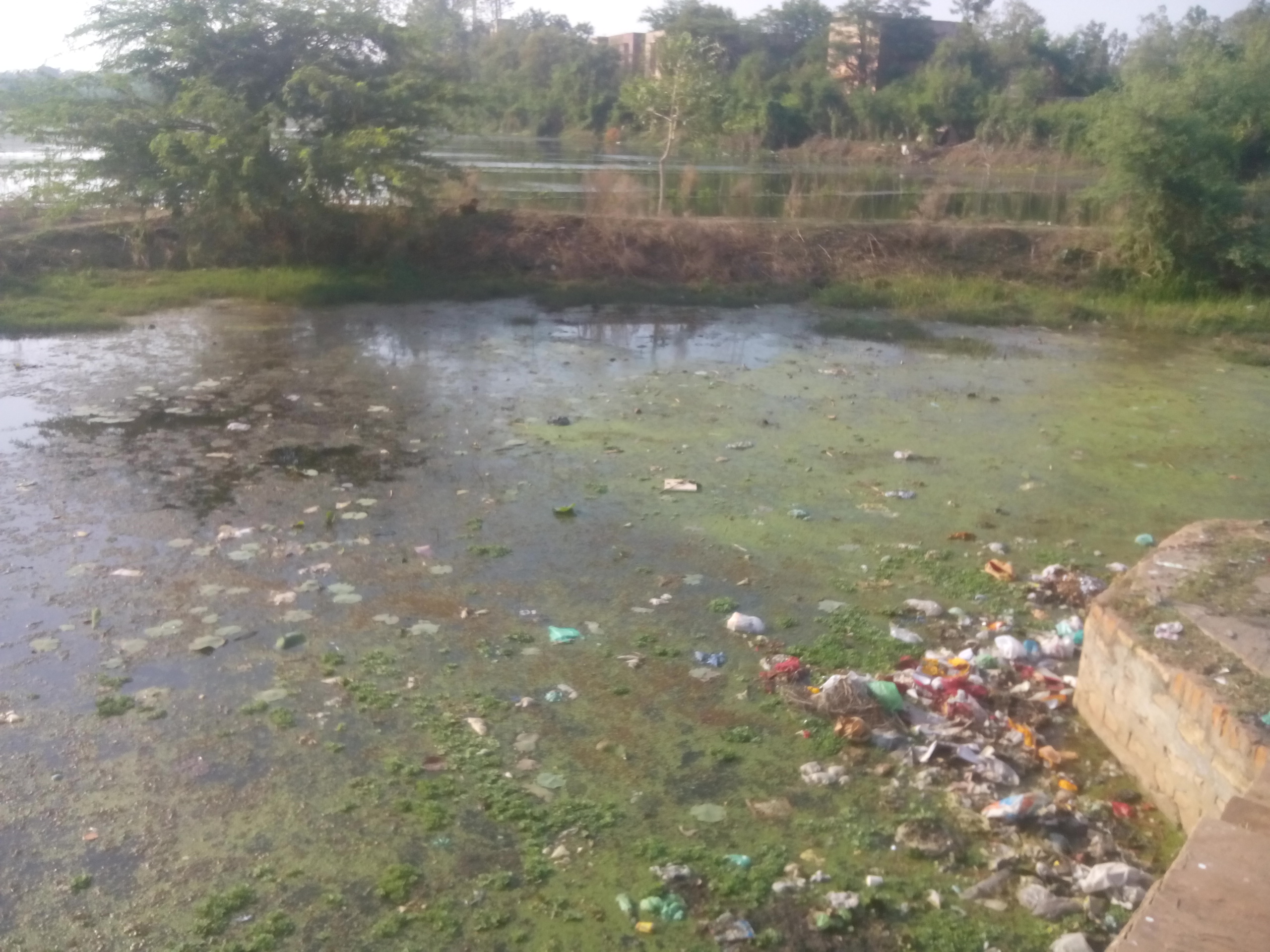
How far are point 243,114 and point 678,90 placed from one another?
9300 millimetres

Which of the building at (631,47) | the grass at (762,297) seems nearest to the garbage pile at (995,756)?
the grass at (762,297)

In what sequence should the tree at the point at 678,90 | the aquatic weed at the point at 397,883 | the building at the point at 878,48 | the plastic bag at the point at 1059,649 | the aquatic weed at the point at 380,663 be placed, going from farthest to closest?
the building at the point at 878,48 < the tree at the point at 678,90 < the plastic bag at the point at 1059,649 < the aquatic weed at the point at 380,663 < the aquatic weed at the point at 397,883

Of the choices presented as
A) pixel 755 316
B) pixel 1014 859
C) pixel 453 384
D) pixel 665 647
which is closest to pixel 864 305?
pixel 755 316

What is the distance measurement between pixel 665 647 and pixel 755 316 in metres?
7.71

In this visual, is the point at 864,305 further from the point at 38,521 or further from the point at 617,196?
the point at 38,521

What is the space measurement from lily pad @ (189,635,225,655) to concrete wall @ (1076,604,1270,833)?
3070 mm

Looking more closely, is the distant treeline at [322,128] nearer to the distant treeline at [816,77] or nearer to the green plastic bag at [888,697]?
the green plastic bag at [888,697]

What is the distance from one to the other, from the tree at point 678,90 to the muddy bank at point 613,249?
18.2ft

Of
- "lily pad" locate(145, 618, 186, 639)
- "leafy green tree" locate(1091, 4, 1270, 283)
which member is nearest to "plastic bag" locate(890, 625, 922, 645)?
"lily pad" locate(145, 618, 186, 639)

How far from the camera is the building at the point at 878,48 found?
5031 cm

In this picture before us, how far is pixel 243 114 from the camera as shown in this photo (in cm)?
1090

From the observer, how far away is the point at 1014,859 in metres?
3.03

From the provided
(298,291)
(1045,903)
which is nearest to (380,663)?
(1045,903)

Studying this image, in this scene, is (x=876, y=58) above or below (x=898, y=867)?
above
